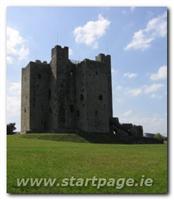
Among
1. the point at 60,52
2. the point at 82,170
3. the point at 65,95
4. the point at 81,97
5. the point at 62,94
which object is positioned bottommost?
the point at 82,170

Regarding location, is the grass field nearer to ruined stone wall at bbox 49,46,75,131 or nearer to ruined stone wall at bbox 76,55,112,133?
ruined stone wall at bbox 76,55,112,133

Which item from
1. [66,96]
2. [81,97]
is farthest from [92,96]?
[66,96]

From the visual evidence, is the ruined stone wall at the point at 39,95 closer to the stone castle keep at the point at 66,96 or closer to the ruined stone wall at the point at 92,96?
the stone castle keep at the point at 66,96

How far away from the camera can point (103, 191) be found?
1357 cm

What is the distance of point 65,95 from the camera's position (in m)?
48.1

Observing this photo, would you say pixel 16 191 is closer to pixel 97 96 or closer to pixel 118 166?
pixel 118 166

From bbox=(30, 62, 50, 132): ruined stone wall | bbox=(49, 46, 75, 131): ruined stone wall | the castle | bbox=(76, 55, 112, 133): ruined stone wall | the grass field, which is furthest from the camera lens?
bbox=(49, 46, 75, 131): ruined stone wall

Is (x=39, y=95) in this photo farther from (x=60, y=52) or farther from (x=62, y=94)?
(x=60, y=52)

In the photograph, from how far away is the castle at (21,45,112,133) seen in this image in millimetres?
46469

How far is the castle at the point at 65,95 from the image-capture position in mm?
46469

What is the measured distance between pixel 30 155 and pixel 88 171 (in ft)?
16.0

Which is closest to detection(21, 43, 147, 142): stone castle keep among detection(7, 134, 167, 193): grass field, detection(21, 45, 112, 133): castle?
detection(21, 45, 112, 133): castle

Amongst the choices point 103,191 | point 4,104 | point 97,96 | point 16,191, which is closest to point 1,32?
point 4,104

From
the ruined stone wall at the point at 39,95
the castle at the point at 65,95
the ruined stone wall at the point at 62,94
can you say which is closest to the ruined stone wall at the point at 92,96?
the castle at the point at 65,95
